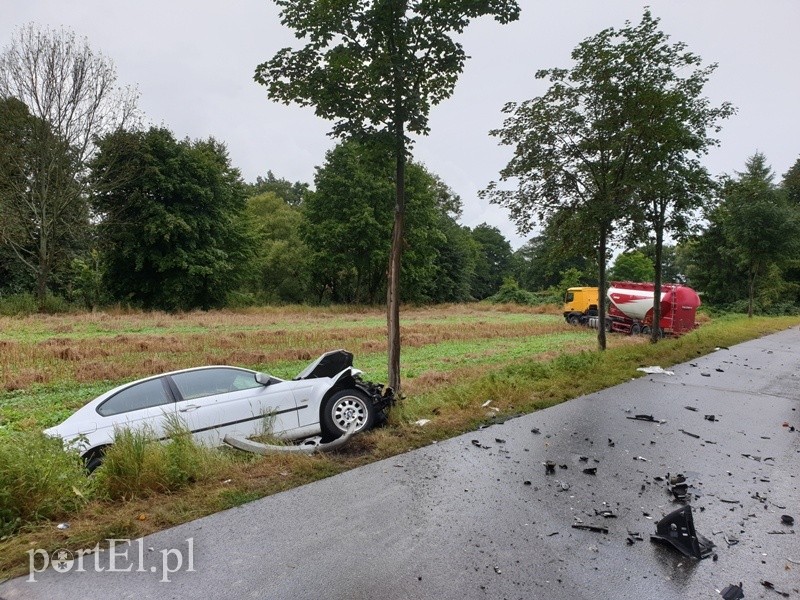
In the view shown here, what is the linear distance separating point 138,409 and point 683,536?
583cm

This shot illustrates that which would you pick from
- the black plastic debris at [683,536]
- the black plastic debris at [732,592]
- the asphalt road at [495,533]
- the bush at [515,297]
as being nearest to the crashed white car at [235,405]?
the asphalt road at [495,533]

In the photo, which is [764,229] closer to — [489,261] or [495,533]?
[495,533]

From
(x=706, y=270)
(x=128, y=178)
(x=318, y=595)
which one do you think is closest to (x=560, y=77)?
(x=318, y=595)

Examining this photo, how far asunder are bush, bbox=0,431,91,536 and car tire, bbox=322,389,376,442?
2.82 metres

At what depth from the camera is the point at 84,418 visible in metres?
5.75

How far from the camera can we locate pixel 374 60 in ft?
21.4

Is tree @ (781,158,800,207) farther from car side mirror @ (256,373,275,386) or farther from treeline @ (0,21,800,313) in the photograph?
car side mirror @ (256,373,275,386)

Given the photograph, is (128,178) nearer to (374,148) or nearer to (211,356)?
(211,356)

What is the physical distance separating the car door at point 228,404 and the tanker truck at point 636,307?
22085 mm

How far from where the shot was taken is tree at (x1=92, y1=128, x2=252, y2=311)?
103 feet

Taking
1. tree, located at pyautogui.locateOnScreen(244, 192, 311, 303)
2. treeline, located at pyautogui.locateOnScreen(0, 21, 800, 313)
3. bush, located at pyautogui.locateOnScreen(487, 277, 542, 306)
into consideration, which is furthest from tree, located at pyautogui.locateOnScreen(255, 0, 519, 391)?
bush, located at pyautogui.locateOnScreen(487, 277, 542, 306)

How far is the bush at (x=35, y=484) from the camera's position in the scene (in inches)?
147

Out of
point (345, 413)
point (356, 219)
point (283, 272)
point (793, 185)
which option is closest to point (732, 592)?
point (345, 413)

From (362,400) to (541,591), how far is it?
399 cm
